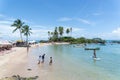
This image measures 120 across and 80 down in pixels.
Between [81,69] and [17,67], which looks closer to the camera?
[17,67]

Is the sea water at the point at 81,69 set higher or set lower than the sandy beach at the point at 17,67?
lower

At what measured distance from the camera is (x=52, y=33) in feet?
349

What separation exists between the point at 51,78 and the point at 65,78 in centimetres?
128

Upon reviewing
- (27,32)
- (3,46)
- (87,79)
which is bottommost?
(87,79)

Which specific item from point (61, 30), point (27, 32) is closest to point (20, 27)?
point (27, 32)

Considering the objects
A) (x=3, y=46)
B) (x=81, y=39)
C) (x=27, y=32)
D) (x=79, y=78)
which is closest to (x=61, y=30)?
(x=81, y=39)

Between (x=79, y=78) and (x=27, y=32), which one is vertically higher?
(x=27, y=32)

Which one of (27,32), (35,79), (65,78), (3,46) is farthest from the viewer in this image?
(27,32)

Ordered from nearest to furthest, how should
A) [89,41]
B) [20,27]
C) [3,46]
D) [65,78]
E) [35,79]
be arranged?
1. [35,79]
2. [65,78]
3. [3,46]
4. [20,27]
5. [89,41]

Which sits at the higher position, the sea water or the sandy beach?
the sandy beach

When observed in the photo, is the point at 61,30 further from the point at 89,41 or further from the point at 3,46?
the point at 3,46

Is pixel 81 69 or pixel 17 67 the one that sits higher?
pixel 17 67

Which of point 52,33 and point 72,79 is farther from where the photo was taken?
point 52,33

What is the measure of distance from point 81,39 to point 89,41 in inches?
379
